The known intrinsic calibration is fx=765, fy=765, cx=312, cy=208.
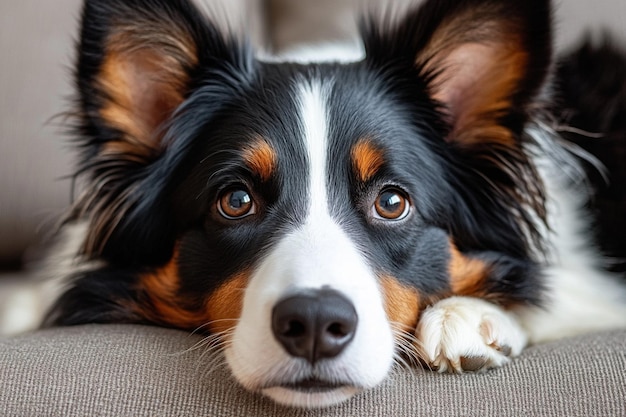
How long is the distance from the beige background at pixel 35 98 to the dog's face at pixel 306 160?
1.14 m

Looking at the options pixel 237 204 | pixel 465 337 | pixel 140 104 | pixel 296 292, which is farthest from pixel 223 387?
pixel 140 104

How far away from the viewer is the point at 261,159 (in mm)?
2297

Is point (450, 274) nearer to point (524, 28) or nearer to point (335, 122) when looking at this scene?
point (335, 122)

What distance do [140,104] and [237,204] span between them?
0.57 m

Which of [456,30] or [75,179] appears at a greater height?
[456,30]

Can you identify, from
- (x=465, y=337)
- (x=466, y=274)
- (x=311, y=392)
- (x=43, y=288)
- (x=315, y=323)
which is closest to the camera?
(x=315, y=323)

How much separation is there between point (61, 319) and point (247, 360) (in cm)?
A: 105

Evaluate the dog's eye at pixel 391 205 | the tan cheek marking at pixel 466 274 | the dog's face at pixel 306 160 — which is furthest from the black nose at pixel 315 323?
the tan cheek marking at pixel 466 274

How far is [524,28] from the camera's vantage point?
2.45 m

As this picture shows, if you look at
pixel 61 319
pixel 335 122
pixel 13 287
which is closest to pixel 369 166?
pixel 335 122

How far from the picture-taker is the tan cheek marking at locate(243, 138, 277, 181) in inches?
89.7

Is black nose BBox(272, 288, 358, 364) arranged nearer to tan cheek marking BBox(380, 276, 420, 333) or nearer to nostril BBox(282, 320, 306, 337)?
nostril BBox(282, 320, 306, 337)

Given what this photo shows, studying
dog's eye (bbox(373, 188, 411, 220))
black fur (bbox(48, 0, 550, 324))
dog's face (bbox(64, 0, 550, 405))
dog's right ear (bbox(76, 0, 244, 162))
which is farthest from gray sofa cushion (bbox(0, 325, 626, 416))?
dog's right ear (bbox(76, 0, 244, 162))

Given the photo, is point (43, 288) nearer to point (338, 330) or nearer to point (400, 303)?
point (400, 303)
